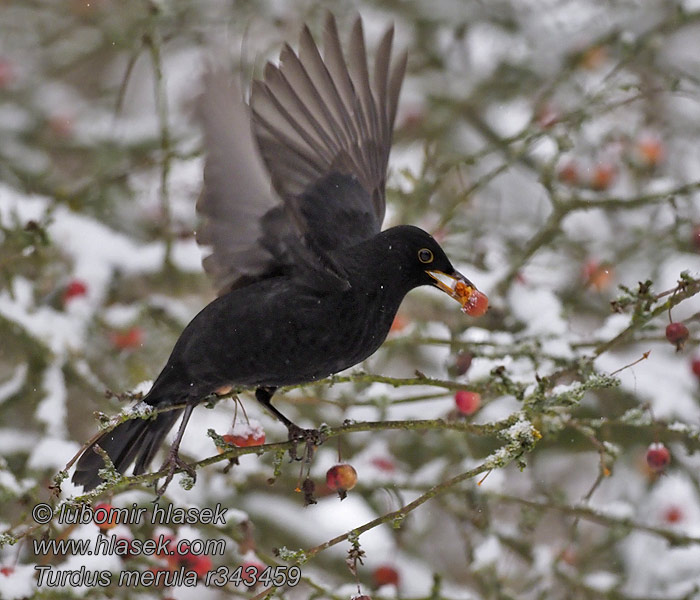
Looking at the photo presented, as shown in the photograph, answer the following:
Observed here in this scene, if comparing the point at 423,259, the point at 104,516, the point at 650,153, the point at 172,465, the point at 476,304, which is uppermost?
the point at 650,153

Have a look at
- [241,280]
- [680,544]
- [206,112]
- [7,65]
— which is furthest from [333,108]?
[7,65]

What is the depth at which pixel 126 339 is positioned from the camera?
394 cm

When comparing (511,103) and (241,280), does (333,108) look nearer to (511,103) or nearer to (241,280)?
(241,280)

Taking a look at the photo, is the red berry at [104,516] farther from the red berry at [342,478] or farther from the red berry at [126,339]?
the red berry at [126,339]

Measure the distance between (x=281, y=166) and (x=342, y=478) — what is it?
3.42 feet

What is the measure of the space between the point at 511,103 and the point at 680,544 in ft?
9.17

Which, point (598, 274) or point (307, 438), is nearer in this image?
point (307, 438)

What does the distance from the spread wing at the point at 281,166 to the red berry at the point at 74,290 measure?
3.04ft

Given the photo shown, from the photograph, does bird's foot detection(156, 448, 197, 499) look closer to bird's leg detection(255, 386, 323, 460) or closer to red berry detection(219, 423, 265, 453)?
red berry detection(219, 423, 265, 453)

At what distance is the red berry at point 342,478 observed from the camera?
2525 millimetres

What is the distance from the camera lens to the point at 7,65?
5457mm

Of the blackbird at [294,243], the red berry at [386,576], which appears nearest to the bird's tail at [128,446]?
the blackbird at [294,243]

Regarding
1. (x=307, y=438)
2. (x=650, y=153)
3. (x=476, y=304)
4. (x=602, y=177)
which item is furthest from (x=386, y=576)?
(x=650, y=153)

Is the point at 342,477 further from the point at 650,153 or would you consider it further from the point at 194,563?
the point at 650,153
